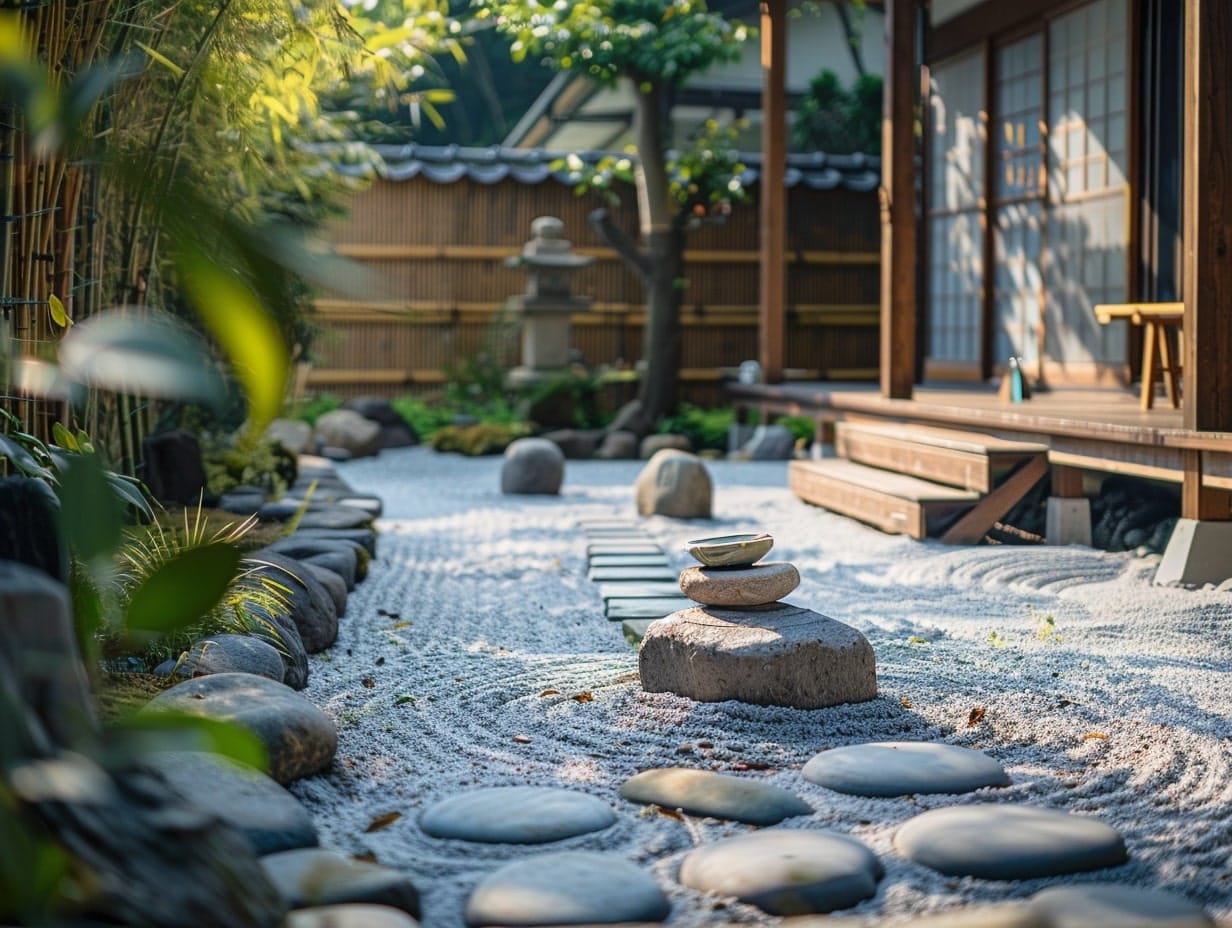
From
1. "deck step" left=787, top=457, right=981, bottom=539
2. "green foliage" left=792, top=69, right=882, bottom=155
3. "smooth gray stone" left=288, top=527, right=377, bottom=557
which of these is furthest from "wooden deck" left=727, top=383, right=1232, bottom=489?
"green foliage" left=792, top=69, right=882, bottom=155

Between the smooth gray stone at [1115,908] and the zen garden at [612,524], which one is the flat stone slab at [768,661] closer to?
the zen garden at [612,524]

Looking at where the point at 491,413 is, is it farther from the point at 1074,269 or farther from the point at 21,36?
the point at 21,36

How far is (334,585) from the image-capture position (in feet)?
14.3

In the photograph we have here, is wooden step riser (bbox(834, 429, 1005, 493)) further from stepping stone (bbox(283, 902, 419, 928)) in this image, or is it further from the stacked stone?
stepping stone (bbox(283, 902, 419, 928))

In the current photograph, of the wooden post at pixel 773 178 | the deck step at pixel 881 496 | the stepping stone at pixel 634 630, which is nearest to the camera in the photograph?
the stepping stone at pixel 634 630

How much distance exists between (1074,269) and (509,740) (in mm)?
6724

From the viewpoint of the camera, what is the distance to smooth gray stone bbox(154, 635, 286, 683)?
9.64 feet

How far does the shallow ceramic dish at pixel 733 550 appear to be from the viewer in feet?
11.1

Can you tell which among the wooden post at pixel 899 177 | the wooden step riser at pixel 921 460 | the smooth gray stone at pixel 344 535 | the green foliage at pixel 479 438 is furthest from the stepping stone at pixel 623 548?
the green foliage at pixel 479 438

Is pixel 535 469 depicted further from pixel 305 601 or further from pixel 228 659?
pixel 228 659

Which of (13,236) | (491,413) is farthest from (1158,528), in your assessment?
(491,413)

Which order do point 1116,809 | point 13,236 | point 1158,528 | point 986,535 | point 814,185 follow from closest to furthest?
1. point 1116,809
2. point 13,236
3. point 1158,528
4. point 986,535
5. point 814,185

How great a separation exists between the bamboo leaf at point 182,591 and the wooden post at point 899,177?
644cm

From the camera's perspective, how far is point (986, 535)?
619 cm
